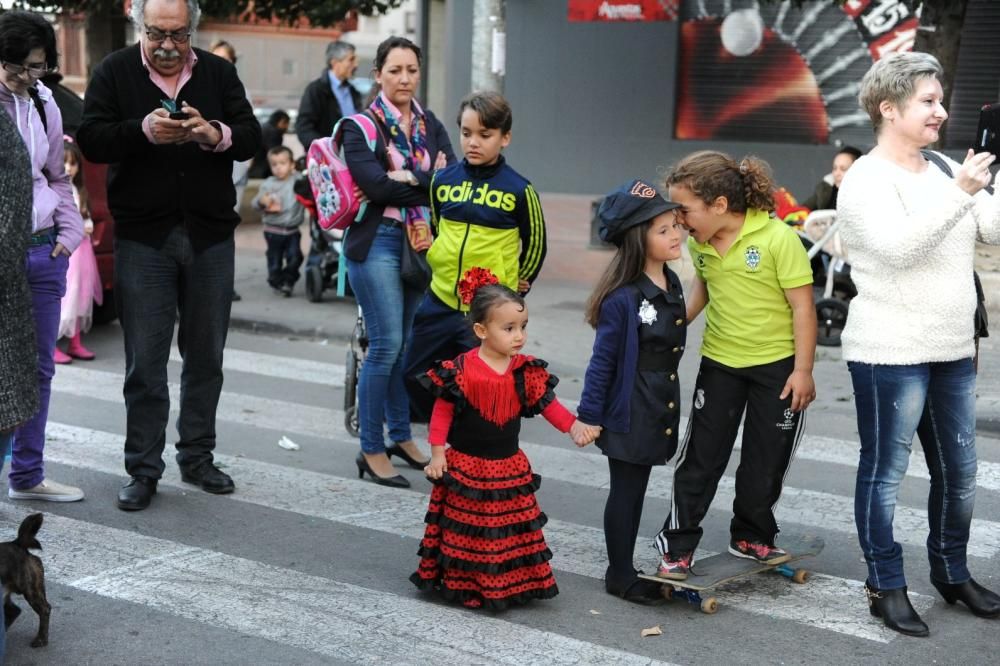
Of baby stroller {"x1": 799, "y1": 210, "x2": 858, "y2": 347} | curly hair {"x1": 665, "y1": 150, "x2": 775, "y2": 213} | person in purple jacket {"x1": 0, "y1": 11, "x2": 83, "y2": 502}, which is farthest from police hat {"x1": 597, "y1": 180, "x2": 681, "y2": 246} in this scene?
baby stroller {"x1": 799, "y1": 210, "x2": 858, "y2": 347}

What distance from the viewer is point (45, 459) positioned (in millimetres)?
6652

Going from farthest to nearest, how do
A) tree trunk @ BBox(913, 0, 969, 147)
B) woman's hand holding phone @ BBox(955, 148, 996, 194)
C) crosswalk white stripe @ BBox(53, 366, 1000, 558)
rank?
tree trunk @ BBox(913, 0, 969, 147) → crosswalk white stripe @ BBox(53, 366, 1000, 558) → woman's hand holding phone @ BBox(955, 148, 996, 194)

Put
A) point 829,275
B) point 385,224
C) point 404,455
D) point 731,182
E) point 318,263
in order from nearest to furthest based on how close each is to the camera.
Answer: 1. point 731,182
2. point 385,224
3. point 404,455
4. point 829,275
5. point 318,263

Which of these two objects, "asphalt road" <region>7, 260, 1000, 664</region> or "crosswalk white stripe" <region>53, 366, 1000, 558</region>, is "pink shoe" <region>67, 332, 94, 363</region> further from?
"asphalt road" <region>7, 260, 1000, 664</region>

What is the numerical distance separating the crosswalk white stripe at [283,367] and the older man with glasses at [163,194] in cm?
282

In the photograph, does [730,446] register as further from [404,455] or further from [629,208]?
[404,455]

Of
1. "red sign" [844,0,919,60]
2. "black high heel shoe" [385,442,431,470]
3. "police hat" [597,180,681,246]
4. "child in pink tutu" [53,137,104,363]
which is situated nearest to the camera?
"police hat" [597,180,681,246]

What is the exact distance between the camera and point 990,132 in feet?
14.6

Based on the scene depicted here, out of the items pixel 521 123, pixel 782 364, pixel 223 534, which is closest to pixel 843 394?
pixel 782 364

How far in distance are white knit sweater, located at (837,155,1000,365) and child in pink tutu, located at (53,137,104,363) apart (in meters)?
5.93

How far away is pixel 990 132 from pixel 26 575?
3.53 meters

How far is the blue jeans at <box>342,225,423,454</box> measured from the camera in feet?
20.5

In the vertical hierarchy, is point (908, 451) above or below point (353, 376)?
above

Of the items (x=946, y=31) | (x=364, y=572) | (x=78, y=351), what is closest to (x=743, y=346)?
(x=364, y=572)
